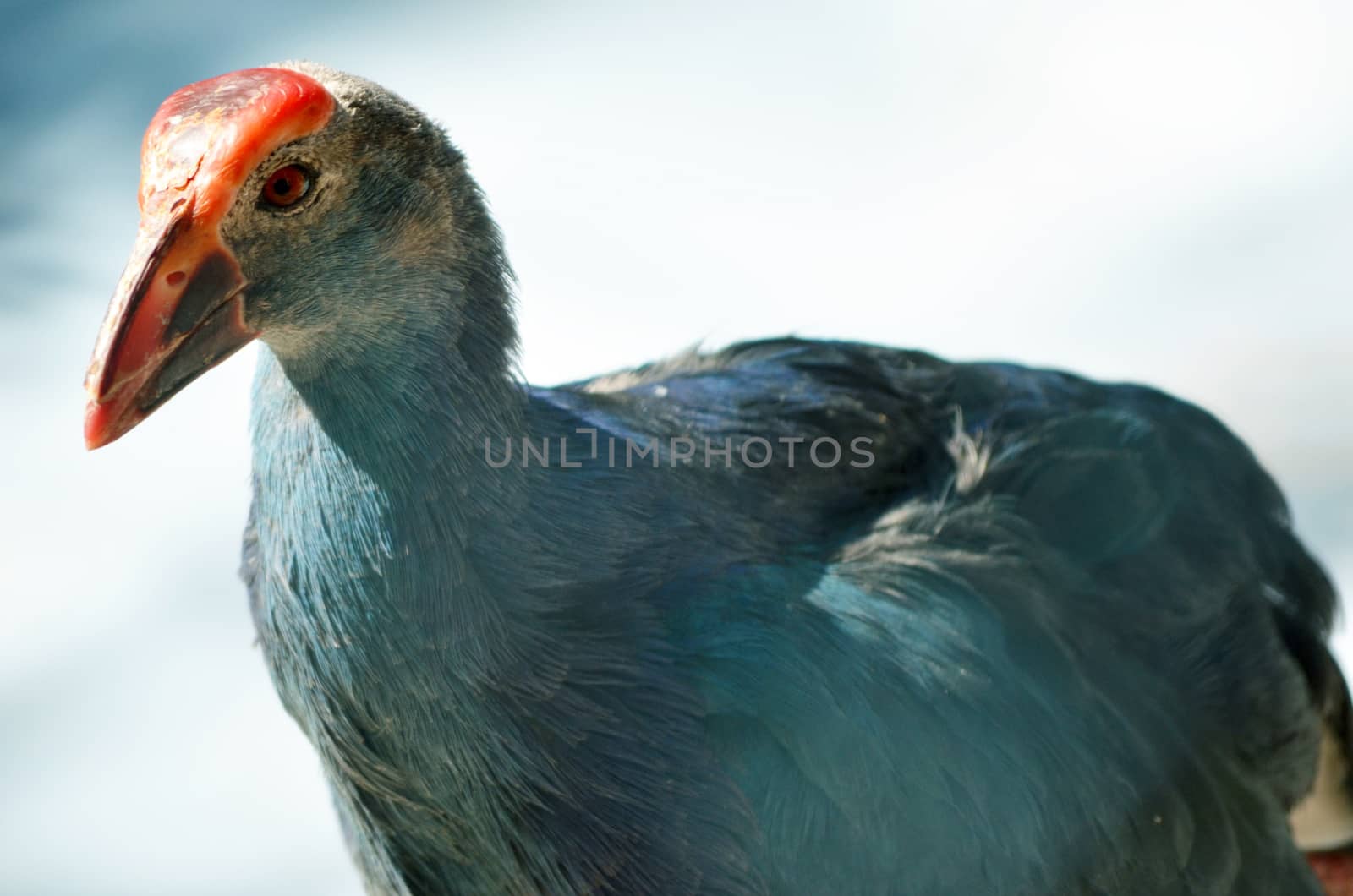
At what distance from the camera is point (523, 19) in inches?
204

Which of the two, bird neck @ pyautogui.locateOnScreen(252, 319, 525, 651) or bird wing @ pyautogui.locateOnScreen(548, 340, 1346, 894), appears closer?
bird neck @ pyautogui.locateOnScreen(252, 319, 525, 651)

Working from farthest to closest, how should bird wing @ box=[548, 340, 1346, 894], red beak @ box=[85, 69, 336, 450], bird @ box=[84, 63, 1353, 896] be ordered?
bird wing @ box=[548, 340, 1346, 894] → bird @ box=[84, 63, 1353, 896] → red beak @ box=[85, 69, 336, 450]

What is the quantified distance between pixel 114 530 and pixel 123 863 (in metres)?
0.99

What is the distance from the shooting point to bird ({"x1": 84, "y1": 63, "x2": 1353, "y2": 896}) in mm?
1832

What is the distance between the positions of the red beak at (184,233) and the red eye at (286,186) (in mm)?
44

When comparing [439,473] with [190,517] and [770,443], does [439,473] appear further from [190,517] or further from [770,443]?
[190,517]

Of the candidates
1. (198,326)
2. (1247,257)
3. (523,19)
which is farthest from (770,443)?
(523,19)

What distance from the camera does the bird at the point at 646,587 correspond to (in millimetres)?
1832

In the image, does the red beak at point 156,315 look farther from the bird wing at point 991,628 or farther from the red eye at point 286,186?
the bird wing at point 991,628

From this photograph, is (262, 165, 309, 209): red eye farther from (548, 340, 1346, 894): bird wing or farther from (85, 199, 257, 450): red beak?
(548, 340, 1346, 894): bird wing

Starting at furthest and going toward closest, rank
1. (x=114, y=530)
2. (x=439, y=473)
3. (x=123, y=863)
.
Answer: (x=114, y=530), (x=123, y=863), (x=439, y=473)

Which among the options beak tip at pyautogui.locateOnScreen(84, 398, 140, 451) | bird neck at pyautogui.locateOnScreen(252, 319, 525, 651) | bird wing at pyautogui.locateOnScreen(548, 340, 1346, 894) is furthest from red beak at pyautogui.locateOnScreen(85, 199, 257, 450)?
bird wing at pyautogui.locateOnScreen(548, 340, 1346, 894)

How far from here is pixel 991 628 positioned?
2314 millimetres

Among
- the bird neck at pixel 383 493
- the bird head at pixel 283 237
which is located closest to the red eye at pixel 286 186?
the bird head at pixel 283 237
